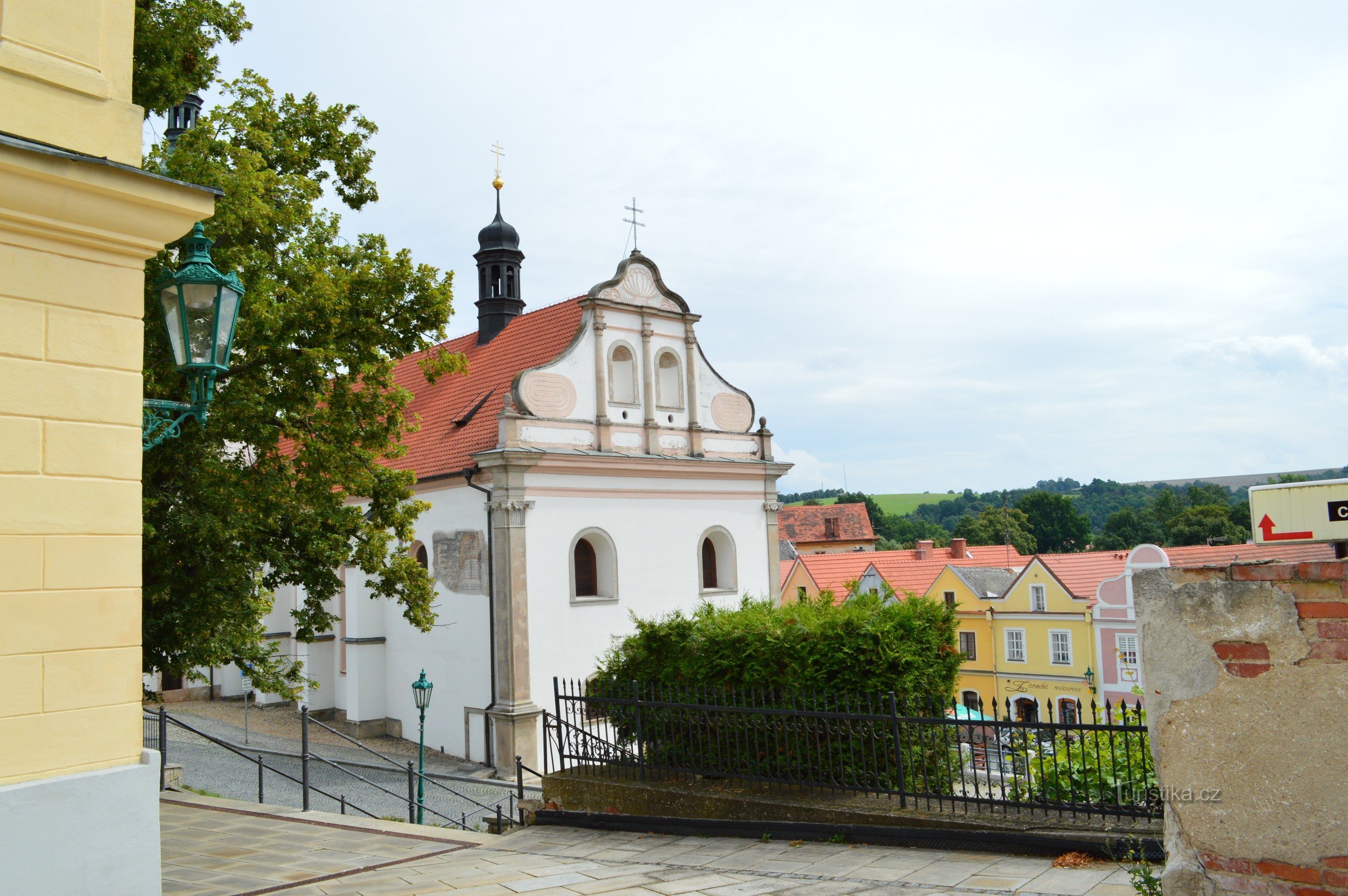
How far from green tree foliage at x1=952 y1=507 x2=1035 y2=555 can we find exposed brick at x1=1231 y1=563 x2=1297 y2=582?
87.8 metres

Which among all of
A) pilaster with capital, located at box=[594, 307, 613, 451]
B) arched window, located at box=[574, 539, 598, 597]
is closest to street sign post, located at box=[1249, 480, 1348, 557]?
pilaster with capital, located at box=[594, 307, 613, 451]

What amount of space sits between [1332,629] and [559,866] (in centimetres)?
580

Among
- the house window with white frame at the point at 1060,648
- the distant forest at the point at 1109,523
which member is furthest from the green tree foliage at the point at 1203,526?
the house window with white frame at the point at 1060,648

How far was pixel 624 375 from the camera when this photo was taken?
22.3 metres

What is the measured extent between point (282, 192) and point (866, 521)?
263 feet

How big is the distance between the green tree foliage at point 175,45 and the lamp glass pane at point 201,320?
18.3ft

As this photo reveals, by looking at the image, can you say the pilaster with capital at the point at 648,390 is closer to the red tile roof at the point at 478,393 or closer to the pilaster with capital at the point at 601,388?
the pilaster with capital at the point at 601,388

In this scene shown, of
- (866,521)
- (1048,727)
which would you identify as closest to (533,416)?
(1048,727)

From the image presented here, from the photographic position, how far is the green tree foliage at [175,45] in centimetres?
999

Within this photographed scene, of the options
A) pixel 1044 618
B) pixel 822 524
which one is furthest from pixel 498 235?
pixel 822 524

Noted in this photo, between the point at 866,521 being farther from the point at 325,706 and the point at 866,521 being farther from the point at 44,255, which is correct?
the point at 44,255

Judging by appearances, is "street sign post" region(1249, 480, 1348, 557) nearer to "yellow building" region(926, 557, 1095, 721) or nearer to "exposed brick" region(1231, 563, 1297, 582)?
"exposed brick" region(1231, 563, 1297, 582)

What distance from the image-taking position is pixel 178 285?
5477mm

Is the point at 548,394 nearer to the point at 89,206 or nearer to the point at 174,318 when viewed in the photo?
the point at 174,318
